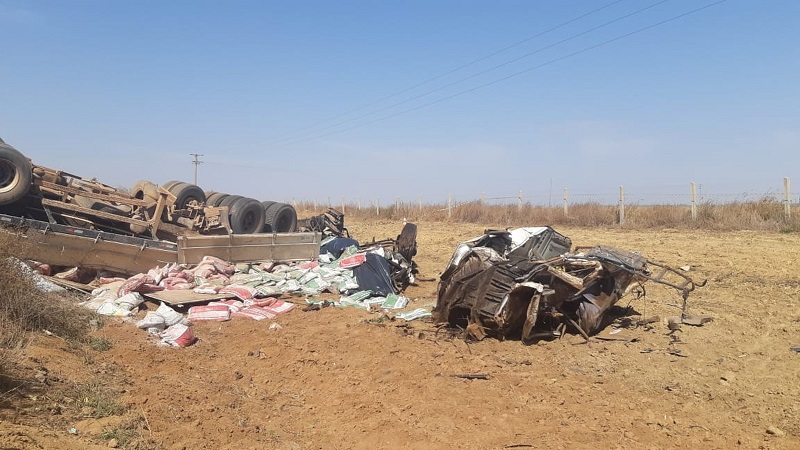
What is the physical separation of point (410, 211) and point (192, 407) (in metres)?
28.3

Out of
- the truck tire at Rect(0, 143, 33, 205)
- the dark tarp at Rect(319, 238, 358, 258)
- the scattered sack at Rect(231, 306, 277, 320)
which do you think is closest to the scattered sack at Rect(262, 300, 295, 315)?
the scattered sack at Rect(231, 306, 277, 320)

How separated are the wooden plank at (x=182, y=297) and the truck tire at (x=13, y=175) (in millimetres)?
3076

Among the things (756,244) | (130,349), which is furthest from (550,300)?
(756,244)

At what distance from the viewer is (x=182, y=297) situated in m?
9.05

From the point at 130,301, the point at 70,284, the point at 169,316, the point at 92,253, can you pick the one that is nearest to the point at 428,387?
the point at 169,316

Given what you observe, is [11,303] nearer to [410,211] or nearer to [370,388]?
[370,388]

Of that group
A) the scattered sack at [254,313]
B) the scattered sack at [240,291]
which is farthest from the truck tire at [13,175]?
the scattered sack at [254,313]

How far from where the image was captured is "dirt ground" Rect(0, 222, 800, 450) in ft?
14.0

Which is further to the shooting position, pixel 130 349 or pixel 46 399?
pixel 130 349

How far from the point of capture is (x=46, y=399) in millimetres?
4164

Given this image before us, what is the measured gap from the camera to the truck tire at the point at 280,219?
1466 centimetres

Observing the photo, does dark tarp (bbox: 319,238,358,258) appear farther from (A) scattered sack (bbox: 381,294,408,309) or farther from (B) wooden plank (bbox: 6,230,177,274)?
(B) wooden plank (bbox: 6,230,177,274)

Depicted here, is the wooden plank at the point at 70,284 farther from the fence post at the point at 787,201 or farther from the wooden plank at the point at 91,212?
the fence post at the point at 787,201

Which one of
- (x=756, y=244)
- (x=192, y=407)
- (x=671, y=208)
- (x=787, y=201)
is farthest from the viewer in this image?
(x=671, y=208)
